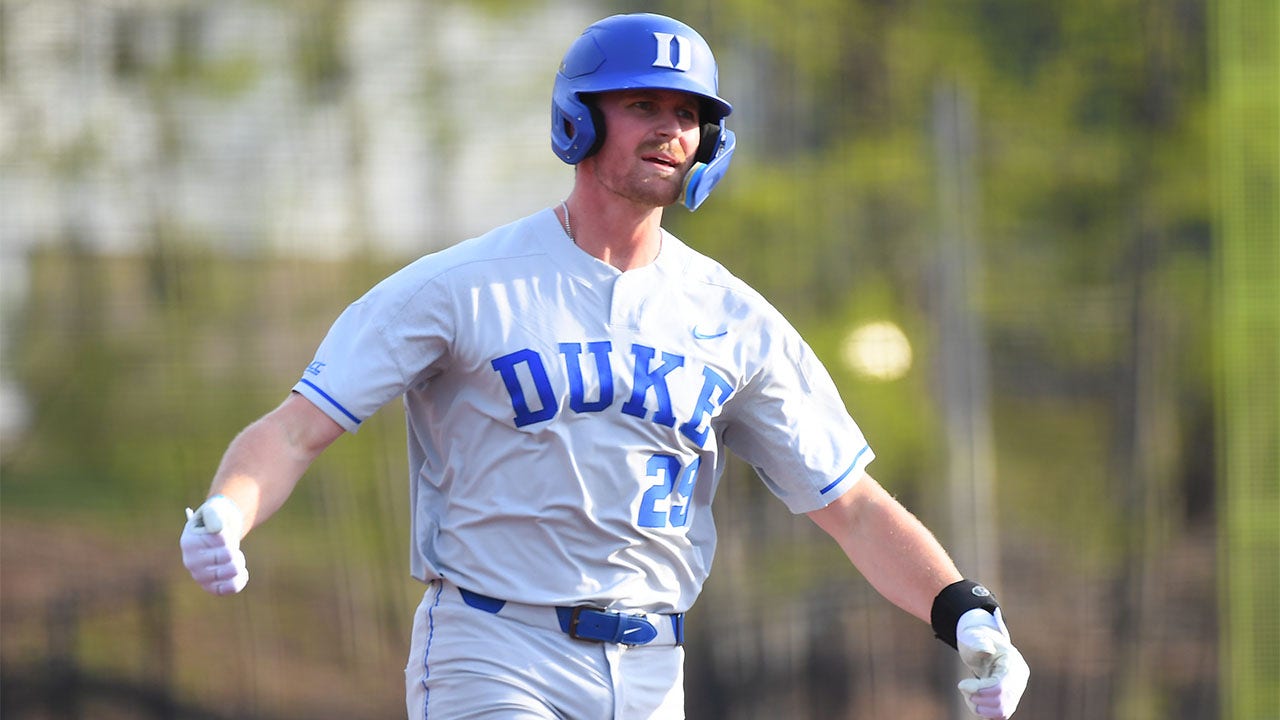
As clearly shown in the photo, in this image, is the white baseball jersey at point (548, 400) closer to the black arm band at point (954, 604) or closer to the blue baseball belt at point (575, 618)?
the blue baseball belt at point (575, 618)

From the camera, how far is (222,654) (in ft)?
26.4

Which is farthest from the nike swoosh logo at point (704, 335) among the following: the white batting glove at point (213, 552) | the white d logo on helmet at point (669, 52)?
the white batting glove at point (213, 552)

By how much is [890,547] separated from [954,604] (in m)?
0.21

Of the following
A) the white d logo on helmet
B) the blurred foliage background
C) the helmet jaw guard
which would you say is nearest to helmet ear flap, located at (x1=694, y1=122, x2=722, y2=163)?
the helmet jaw guard

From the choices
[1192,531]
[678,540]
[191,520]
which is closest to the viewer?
[191,520]

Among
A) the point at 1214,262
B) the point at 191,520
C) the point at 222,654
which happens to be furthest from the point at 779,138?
the point at 191,520

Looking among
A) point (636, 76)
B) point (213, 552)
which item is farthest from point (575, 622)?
point (636, 76)

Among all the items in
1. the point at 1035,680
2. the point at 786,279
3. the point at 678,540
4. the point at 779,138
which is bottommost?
the point at 1035,680

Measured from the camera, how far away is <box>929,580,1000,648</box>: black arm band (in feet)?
10.5

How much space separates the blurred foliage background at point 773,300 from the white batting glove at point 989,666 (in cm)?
523

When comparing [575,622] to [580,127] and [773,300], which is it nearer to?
[580,127]

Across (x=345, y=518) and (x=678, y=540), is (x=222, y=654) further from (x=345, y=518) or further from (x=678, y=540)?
(x=678, y=540)

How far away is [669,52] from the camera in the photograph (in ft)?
10.5

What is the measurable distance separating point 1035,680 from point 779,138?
3.15 metres
